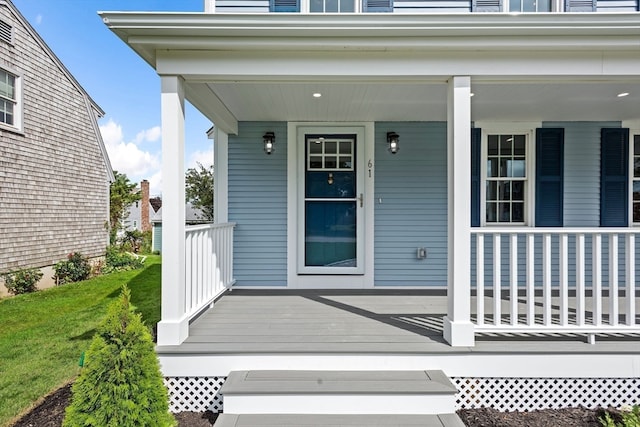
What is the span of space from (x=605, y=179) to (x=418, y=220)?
2.52 metres

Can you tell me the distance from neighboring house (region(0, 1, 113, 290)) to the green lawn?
1.24 m

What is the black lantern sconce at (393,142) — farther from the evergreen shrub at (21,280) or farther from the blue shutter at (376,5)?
the evergreen shrub at (21,280)

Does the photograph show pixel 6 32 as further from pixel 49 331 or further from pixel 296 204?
pixel 296 204

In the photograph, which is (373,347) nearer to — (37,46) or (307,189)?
(307,189)

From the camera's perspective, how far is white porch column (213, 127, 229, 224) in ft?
15.7

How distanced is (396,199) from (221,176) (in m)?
2.36

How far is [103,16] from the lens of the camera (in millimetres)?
2592

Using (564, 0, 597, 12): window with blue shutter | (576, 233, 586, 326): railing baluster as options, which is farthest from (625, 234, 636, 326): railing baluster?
(564, 0, 597, 12): window with blue shutter

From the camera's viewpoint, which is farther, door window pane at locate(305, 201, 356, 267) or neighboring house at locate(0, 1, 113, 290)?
neighboring house at locate(0, 1, 113, 290)

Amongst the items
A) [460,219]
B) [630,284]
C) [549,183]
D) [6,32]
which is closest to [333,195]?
[460,219]

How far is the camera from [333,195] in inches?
191

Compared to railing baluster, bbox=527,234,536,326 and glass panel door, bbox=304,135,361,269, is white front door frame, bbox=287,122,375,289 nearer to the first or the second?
glass panel door, bbox=304,135,361,269

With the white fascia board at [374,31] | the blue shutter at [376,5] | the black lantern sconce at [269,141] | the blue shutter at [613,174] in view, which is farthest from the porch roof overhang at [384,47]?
the blue shutter at [613,174]

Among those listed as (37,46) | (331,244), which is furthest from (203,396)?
(37,46)
